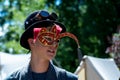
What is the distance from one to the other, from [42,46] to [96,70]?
200 cm

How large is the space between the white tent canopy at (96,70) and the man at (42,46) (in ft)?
5.38

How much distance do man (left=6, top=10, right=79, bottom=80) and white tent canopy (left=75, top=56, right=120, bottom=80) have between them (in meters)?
1.64

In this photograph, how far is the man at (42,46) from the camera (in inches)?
150

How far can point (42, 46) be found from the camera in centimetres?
386

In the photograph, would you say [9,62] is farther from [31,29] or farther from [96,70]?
[31,29]

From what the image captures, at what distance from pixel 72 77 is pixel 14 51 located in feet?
63.4

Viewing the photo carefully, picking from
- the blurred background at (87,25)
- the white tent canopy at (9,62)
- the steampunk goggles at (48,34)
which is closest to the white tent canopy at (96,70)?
the steampunk goggles at (48,34)

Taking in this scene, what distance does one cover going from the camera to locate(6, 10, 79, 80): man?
12.5 feet

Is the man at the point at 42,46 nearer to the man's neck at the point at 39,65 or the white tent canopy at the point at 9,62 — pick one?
the man's neck at the point at 39,65

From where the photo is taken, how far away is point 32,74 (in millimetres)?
3832

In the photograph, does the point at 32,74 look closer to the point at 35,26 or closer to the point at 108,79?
the point at 35,26

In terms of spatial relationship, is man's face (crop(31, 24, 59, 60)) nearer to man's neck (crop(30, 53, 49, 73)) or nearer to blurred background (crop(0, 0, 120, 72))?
man's neck (crop(30, 53, 49, 73))

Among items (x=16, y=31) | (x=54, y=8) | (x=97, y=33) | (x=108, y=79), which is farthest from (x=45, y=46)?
(x=16, y=31)

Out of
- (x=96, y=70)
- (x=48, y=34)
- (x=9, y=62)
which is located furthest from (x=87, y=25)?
(x=48, y=34)
